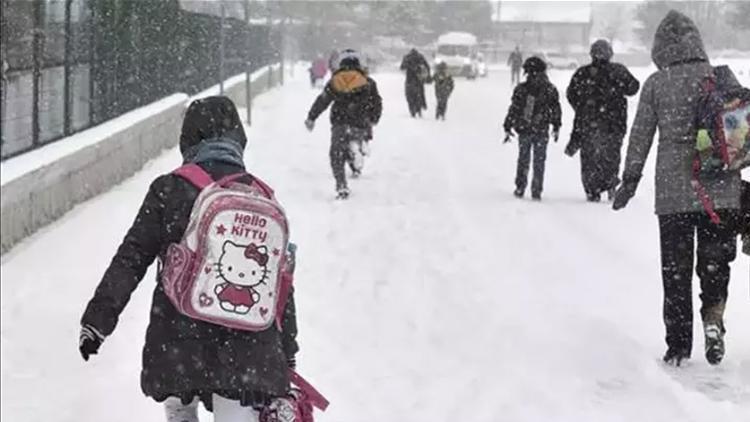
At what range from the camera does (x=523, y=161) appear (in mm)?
13438

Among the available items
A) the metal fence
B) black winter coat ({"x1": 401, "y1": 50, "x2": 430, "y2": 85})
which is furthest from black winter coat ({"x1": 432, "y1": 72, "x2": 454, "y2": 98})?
the metal fence

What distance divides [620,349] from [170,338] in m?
3.89

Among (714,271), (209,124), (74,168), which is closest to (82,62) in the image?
(74,168)

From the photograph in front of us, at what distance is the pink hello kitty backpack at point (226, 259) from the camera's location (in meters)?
3.62

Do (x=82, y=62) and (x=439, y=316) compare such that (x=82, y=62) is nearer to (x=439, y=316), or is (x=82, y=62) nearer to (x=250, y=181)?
(x=439, y=316)

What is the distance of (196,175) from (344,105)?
31.5 feet

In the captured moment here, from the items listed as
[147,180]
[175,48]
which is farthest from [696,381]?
[175,48]

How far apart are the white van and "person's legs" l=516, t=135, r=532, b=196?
134 ft

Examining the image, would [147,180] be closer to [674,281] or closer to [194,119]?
[674,281]

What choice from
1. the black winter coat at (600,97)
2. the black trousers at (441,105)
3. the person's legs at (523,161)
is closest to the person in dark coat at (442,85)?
the black trousers at (441,105)

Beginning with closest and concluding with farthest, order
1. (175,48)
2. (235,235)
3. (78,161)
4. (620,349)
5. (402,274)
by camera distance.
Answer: (235,235), (620,349), (402,274), (78,161), (175,48)

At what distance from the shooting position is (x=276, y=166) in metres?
17.2

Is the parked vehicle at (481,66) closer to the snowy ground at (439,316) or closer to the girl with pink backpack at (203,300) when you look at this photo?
the snowy ground at (439,316)

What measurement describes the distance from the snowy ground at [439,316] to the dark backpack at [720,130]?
1.09 meters
